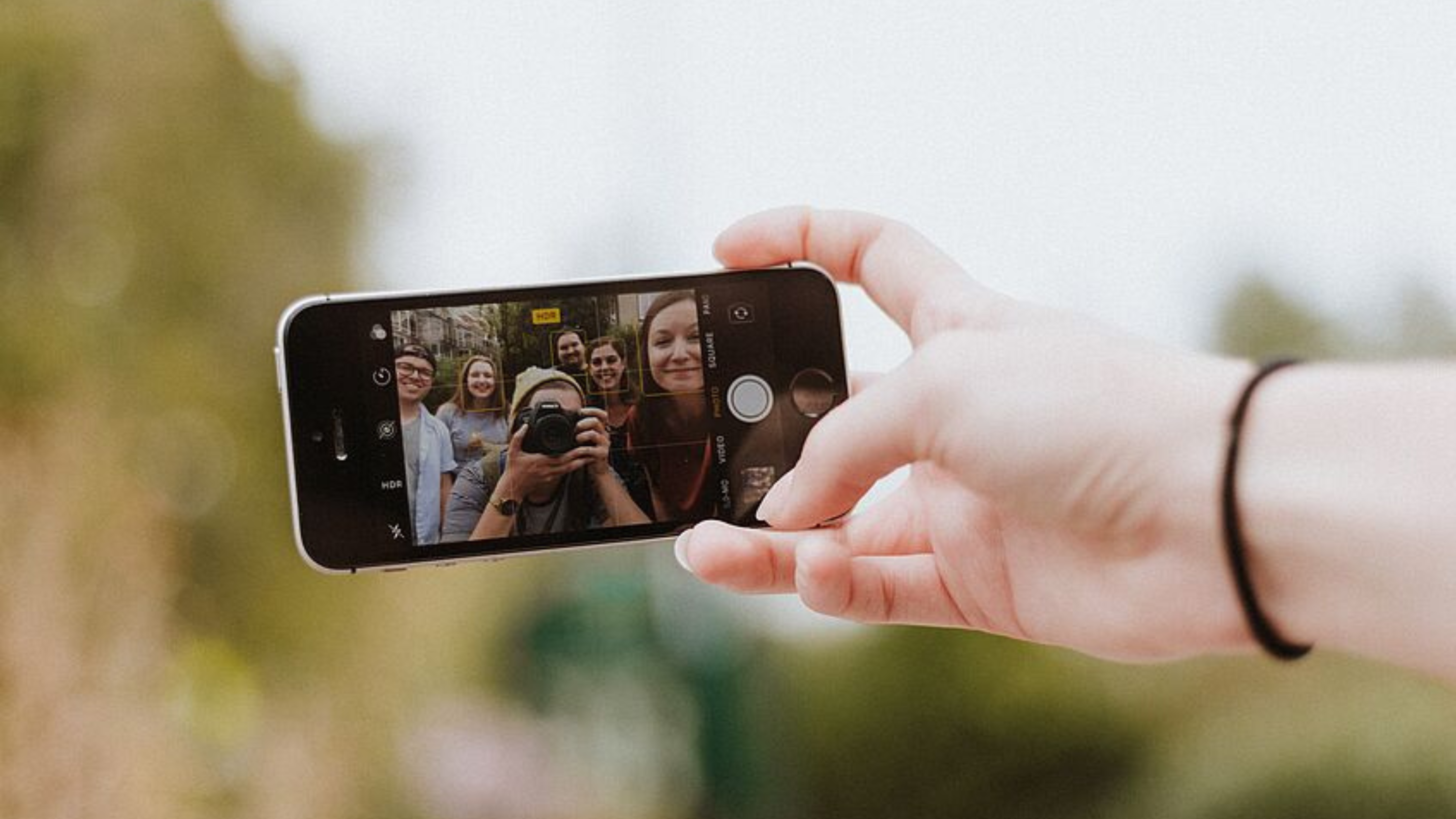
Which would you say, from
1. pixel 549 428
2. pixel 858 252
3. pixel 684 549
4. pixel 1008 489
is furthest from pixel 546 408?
pixel 1008 489

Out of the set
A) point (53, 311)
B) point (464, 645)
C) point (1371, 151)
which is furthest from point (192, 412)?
point (1371, 151)

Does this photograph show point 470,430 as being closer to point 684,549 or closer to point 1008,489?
point 684,549

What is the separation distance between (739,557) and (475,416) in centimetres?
22

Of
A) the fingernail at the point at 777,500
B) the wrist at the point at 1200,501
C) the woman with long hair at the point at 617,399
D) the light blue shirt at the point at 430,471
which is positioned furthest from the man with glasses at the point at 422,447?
the wrist at the point at 1200,501

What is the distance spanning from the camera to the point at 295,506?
80 cm

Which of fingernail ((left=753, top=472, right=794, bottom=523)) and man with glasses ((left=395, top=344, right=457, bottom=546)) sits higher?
man with glasses ((left=395, top=344, right=457, bottom=546))

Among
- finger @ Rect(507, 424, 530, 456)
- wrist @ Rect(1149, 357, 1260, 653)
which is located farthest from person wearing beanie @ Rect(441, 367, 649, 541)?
wrist @ Rect(1149, 357, 1260, 653)

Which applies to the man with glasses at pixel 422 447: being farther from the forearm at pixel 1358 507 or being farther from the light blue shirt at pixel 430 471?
the forearm at pixel 1358 507

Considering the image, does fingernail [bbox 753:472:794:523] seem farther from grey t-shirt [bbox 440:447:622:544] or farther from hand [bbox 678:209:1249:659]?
grey t-shirt [bbox 440:447:622:544]

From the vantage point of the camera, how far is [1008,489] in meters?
0.62

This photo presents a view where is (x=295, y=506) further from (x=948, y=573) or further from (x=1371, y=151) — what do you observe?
(x=1371, y=151)

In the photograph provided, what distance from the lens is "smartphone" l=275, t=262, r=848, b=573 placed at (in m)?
0.81

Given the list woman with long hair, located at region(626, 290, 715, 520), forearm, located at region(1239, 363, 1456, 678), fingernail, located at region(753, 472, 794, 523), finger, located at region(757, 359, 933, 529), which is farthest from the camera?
woman with long hair, located at region(626, 290, 715, 520)

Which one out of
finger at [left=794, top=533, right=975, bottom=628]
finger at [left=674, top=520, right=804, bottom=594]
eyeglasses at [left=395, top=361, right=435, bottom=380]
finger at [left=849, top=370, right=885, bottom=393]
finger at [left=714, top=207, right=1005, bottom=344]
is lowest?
finger at [left=794, top=533, right=975, bottom=628]
